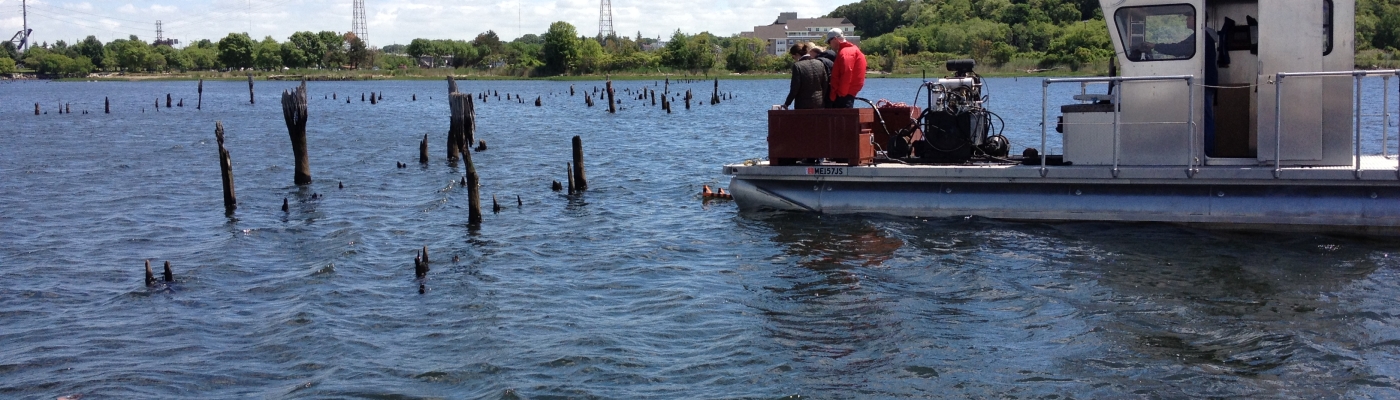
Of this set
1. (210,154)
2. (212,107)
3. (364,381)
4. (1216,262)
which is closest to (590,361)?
(364,381)

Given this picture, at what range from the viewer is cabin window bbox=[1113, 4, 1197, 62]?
13.0 meters

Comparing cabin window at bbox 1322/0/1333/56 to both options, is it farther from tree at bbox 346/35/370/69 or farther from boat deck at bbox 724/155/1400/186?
tree at bbox 346/35/370/69

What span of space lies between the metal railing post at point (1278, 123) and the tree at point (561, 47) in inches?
5372

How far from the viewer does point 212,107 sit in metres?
71.3

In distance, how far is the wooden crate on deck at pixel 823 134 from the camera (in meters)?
14.5

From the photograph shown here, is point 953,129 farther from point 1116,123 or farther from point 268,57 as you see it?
point 268,57

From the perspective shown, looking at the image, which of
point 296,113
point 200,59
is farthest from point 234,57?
point 296,113

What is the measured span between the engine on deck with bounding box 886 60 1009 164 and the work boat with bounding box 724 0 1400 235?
26mm

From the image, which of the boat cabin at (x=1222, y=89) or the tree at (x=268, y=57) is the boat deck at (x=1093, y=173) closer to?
the boat cabin at (x=1222, y=89)

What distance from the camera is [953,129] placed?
48.2 feet

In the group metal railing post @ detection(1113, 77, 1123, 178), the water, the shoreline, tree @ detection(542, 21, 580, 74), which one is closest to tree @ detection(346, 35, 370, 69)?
the shoreline

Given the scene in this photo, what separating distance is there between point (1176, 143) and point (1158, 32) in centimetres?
130

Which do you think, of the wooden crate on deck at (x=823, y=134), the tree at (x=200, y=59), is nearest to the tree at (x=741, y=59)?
the tree at (x=200, y=59)

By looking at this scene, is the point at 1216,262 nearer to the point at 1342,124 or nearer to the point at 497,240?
the point at 1342,124
